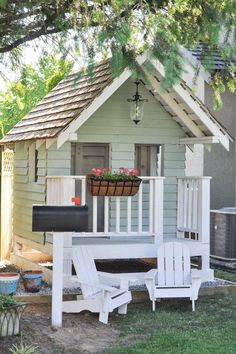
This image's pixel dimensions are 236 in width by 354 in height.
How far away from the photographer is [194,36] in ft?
26.2

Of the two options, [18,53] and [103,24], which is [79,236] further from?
[103,24]

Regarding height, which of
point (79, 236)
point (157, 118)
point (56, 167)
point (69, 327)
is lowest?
point (69, 327)

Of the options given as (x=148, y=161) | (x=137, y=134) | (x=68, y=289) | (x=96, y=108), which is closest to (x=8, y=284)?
(x=68, y=289)

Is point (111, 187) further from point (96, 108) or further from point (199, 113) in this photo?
point (199, 113)

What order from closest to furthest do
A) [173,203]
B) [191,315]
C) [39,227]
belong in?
1. [39,227]
2. [191,315]
3. [173,203]

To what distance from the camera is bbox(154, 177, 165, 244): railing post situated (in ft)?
36.6

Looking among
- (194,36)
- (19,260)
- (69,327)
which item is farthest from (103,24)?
(19,260)

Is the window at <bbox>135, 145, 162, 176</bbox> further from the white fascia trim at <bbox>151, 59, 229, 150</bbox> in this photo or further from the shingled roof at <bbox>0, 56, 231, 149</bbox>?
the white fascia trim at <bbox>151, 59, 229, 150</bbox>

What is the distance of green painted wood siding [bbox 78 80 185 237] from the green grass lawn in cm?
263

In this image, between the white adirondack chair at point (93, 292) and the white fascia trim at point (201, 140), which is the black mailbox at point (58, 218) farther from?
the white fascia trim at point (201, 140)

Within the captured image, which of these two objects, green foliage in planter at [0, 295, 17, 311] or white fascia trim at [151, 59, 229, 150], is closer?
green foliage in planter at [0, 295, 17, 311]

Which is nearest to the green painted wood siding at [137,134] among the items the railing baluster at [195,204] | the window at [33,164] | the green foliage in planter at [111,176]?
the railing baluster at [195,204]

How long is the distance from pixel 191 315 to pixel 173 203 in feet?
11.3

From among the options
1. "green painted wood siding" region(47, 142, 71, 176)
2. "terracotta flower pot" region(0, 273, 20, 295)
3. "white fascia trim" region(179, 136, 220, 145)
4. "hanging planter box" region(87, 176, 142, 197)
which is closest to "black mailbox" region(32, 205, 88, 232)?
"terracotta flower pot" region(0, 273, 20, 295)
